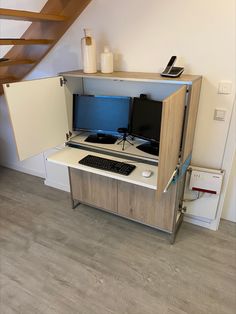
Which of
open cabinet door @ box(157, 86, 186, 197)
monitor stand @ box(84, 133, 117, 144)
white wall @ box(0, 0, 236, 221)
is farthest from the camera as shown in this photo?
monitor stand @ box(84, 133, 117, 144)

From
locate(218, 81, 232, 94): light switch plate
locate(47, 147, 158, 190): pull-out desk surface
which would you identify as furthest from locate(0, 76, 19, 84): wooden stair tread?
locate(218, 81, 232, 94): light switch plate

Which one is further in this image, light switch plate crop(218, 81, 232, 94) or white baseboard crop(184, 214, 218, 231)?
white baseboard crop(184, 214, 218, 231)

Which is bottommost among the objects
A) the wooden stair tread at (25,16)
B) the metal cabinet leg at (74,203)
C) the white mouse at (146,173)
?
the metal cabinet leg at (74,203)

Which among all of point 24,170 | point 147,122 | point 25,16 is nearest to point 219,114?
point 147,122

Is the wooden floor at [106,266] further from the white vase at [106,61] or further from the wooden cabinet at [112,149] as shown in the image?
the white vase at [106,61]

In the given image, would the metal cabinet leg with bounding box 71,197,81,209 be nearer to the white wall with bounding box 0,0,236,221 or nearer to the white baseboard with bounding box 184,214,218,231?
the white baseboard with bounding box 184,214,218,231

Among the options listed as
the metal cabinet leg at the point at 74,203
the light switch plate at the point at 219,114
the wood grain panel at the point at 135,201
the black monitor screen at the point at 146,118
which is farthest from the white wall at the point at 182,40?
the metal cabinet leg at the point at 74,203

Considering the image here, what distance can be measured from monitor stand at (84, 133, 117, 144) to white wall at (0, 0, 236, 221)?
0.63m

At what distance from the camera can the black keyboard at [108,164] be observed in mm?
1762

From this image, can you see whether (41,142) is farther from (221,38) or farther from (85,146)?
(221,38)

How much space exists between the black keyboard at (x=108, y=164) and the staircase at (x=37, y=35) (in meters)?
1.02

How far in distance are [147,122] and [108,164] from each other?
1.55ft

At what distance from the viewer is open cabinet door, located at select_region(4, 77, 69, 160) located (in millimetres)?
1622

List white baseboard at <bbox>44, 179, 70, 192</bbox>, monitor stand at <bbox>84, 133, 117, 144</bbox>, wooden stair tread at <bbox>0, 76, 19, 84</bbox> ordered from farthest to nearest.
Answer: white baseboard at <bbox>44, 179, 70, 192</bbox> < wooden stair tread at <bbox>0, 76, 19, 84</bbox> < monitor stand at <bbox>84, 133, 117, 144</bbox>
